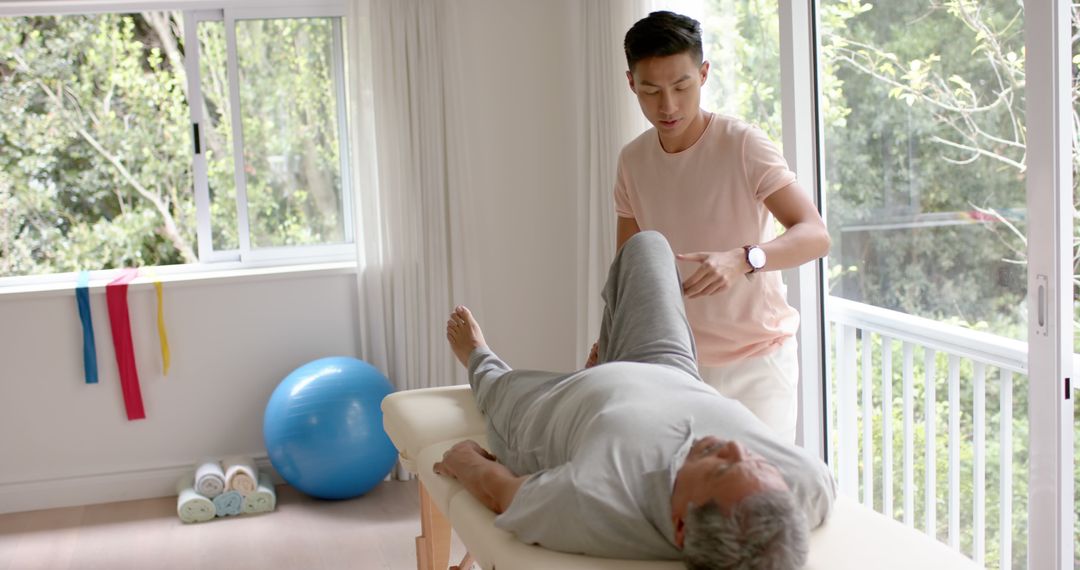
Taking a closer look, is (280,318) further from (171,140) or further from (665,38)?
(665,38)

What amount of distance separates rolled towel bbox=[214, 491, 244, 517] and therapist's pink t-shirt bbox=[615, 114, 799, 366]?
222 centimetres

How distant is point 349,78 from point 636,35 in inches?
86.8

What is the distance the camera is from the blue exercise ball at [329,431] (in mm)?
3705

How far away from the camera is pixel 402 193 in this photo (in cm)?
411

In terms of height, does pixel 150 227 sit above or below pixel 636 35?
below

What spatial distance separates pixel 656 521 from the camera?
1.54m

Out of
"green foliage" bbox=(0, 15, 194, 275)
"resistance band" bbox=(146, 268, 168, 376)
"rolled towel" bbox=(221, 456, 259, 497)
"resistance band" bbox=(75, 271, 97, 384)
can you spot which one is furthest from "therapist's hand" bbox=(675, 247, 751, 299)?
"green foliage" bbox=(0, 15, 194, 275)

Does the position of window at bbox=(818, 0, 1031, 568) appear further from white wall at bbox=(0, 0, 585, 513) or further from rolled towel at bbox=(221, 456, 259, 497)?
rolled towel at bbox=(221, 456, 259, 497)

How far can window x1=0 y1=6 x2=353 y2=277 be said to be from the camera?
4.24 metres

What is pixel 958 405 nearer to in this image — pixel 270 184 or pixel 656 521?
pixel 656 521

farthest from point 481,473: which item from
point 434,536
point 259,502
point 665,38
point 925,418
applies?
point 259,502

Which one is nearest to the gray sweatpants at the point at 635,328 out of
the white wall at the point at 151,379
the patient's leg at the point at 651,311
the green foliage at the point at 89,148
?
the patient's leg at the point at 651,311

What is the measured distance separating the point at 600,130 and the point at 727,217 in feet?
6.12

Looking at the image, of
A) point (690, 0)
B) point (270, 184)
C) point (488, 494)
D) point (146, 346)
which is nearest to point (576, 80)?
Result: point (690, 0)
